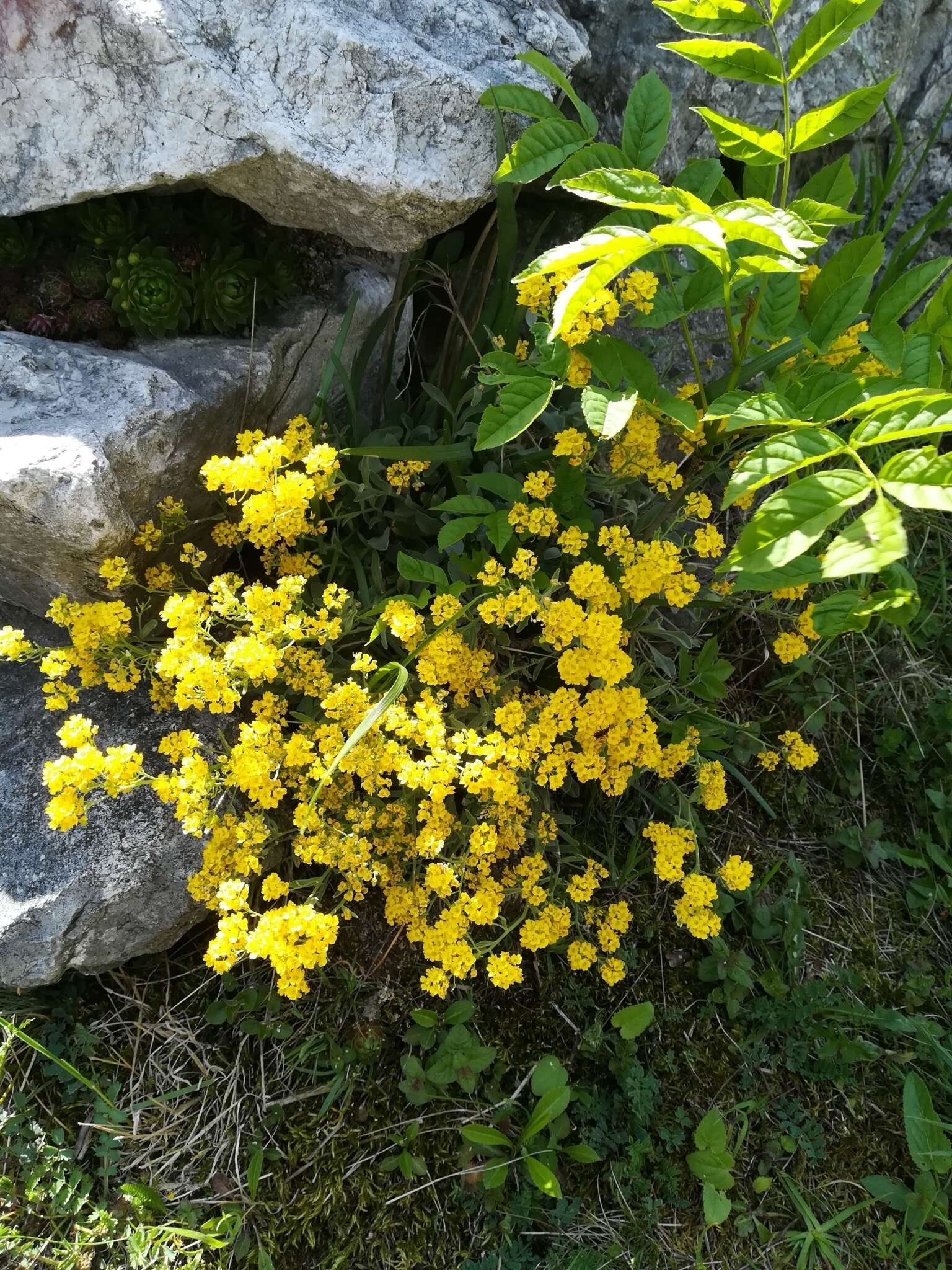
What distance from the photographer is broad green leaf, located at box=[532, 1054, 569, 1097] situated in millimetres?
2166

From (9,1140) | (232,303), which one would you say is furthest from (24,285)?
(9,1140)

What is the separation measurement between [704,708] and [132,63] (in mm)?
2040

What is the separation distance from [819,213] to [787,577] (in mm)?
627

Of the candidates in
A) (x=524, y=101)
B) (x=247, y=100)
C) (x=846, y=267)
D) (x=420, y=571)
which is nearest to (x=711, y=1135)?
(x=420, y=571)

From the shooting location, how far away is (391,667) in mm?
1923

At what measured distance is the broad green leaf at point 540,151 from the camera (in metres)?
1.81

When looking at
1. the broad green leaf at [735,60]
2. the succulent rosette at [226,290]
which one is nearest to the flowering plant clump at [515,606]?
the broad green leaf at [735,60]

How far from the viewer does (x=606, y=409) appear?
1.56 metres

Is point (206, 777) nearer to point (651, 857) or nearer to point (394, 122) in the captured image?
point (651, 857)

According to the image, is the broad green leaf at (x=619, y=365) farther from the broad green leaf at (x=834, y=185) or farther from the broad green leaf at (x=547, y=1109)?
the broad green leaf at (x=547, y=1109)

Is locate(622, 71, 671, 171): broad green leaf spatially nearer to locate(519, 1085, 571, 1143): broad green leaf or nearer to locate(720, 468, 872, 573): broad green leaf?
locate(720, 468, 872, 573): broad green leaf

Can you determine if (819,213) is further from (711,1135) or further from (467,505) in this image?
(711,1135)

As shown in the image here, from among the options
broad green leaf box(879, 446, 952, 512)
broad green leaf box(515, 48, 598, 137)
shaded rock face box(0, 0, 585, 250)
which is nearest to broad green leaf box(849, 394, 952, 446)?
broad green leaf box(879, 446, 952, 512)

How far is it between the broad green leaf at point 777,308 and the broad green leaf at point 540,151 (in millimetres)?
488
